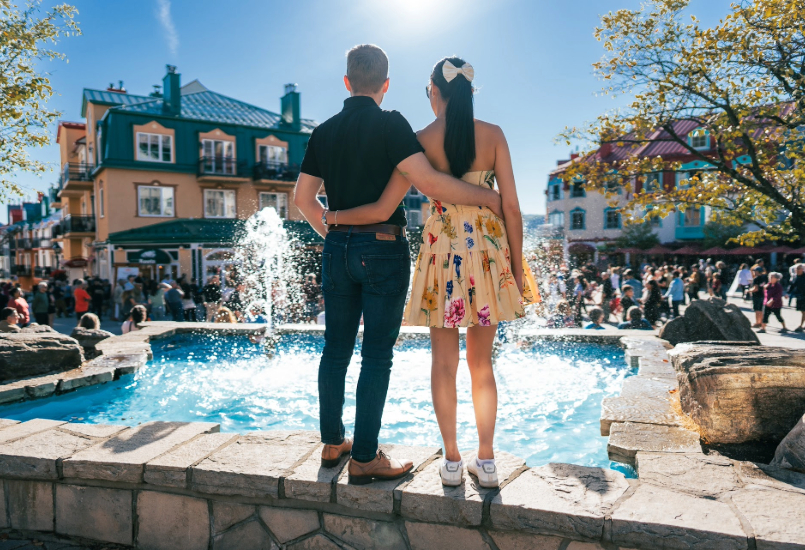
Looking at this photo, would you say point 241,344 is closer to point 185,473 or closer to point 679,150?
point 185,473

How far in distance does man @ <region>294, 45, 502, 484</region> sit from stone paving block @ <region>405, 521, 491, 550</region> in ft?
0.78

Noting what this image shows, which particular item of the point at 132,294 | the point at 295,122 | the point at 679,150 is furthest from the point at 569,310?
the point at 679,150

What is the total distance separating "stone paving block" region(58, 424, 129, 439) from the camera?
2.94m

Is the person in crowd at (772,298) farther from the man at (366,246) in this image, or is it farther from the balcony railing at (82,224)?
the balcony railing at (82,224)

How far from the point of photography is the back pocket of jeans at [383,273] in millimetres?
2238

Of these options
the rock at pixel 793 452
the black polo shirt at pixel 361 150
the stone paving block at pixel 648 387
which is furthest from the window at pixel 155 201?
the rock at pixel 793 452

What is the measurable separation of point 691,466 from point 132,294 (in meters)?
14.4

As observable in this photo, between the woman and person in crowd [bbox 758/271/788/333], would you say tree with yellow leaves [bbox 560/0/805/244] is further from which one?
person in crowd [bbox 758/271/788/333]

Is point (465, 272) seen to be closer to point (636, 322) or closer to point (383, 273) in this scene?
point (383, 273)

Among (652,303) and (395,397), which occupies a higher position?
(652,303)

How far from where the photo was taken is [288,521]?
2328mm

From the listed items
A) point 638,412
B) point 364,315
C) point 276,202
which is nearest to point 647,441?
point 638,412

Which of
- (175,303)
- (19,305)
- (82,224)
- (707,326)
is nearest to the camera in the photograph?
(707,326)

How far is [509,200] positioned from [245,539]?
1902 millimetres
